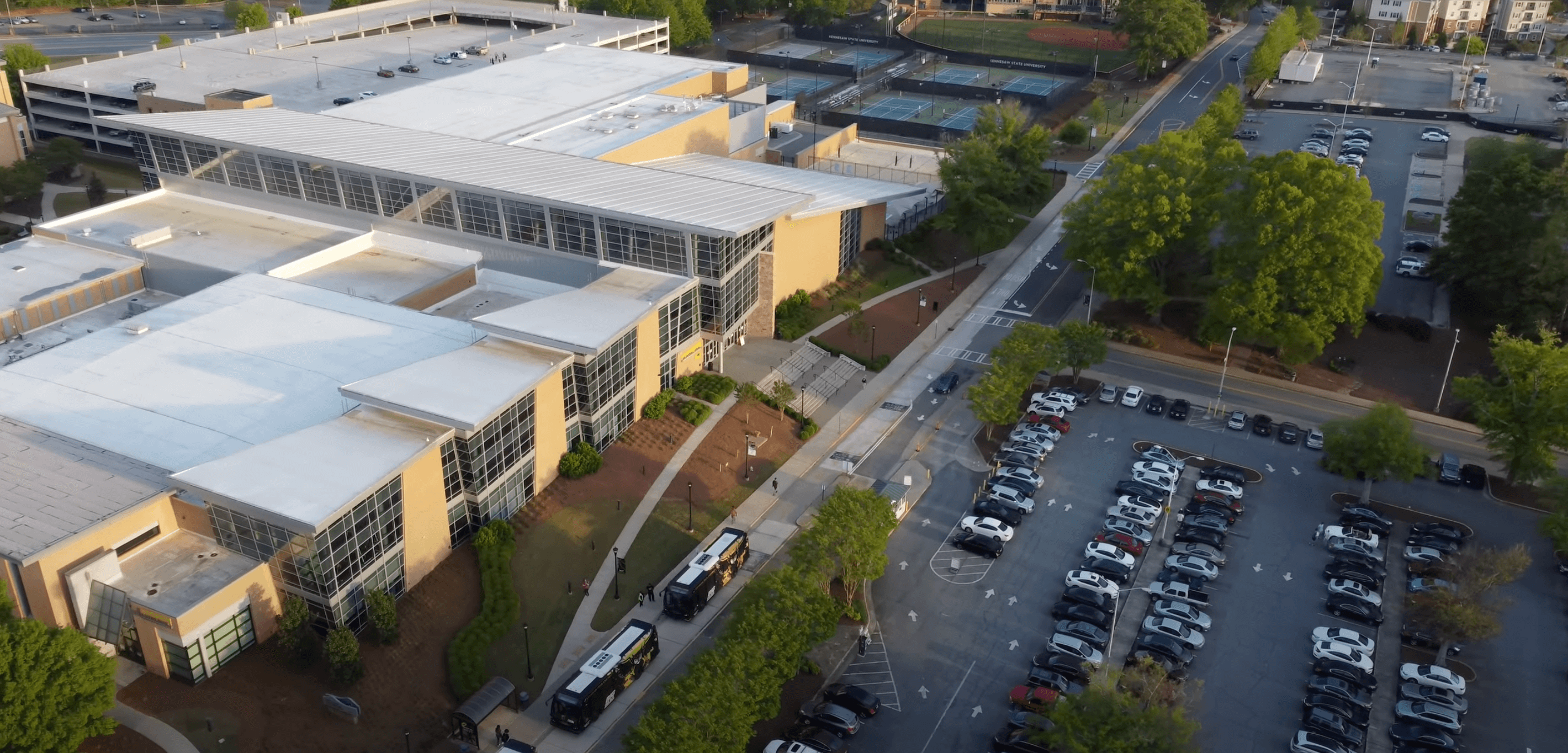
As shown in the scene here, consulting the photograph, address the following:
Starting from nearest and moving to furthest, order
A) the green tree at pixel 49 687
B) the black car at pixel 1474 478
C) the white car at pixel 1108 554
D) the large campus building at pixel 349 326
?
the green tree at pixel 49 687, the large campus building at pixel 349 326, the white car at pixel 1108 554, the black car at pixel 1474 478

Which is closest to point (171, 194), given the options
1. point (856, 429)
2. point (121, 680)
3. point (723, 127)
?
point (723, 127)

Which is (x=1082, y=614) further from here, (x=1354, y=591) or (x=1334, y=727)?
(x=1354, y=591)

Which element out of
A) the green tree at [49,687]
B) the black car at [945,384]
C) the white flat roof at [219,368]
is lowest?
the black car at [945,384]

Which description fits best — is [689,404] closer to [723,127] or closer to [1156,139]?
[723,127]

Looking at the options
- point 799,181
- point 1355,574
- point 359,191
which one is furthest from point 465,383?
point 1355,574

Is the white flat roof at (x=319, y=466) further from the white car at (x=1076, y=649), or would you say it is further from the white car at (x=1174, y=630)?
the white car at (x=1174, y=630)

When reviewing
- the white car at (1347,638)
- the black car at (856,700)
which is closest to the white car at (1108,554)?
the white car at (1347,638)
